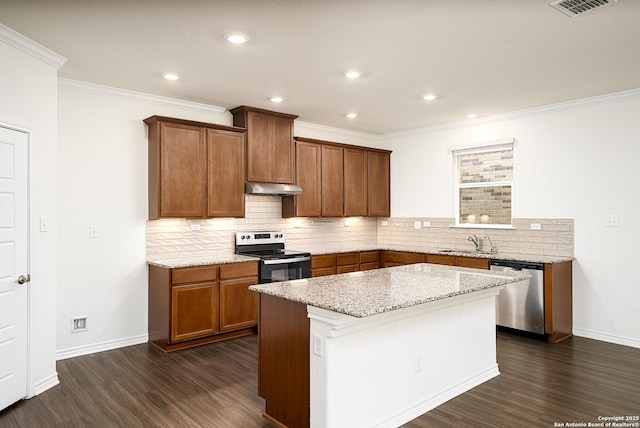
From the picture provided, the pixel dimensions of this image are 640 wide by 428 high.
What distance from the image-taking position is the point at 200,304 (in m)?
4.46

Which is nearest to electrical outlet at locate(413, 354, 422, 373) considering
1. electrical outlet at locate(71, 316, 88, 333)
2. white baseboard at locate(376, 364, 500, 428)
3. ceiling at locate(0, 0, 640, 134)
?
white baseboard at locate(376, 364, 500, 428)

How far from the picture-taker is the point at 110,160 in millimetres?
4430

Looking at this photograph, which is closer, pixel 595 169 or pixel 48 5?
pixel 48 5

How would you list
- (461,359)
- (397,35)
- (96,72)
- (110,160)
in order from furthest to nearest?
(110,160), (96,72), (461,359), (397,35)

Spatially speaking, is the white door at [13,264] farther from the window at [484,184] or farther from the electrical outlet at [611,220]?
the electrical outlet at [611,220]

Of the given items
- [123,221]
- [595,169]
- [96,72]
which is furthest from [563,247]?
[96,72]

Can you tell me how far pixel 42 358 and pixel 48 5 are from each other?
2.56 meters

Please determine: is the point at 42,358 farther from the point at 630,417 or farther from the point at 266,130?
the point at 630,417

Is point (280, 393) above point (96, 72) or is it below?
below

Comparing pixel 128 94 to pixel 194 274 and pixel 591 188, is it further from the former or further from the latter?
pixel 591 188

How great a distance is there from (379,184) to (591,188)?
290 cm

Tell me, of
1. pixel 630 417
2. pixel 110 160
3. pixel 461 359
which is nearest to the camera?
pixel 630 417

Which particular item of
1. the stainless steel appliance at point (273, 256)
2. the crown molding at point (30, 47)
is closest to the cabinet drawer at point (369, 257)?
the stainless steel appliance at point (273, 256)

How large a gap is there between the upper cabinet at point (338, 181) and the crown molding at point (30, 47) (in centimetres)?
290
